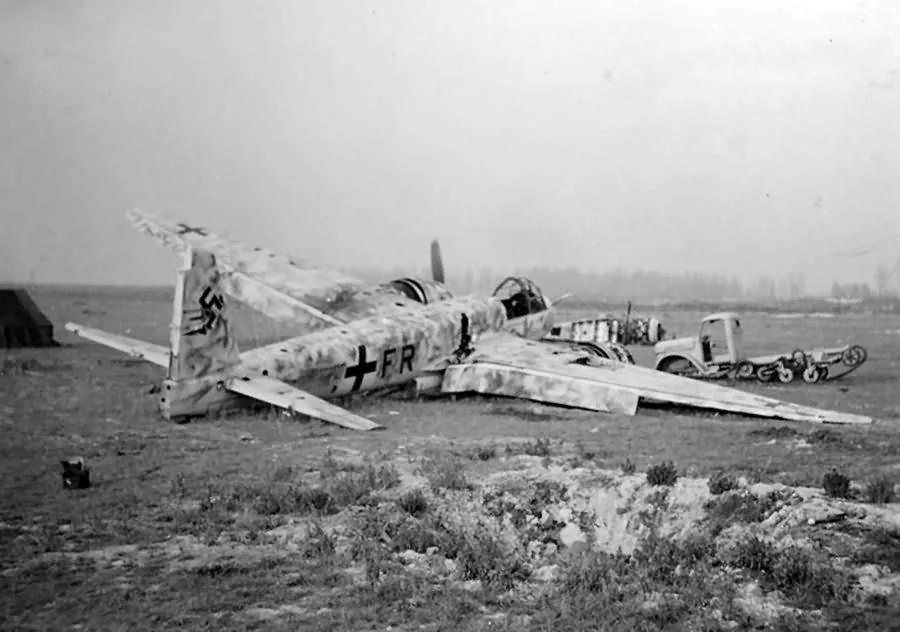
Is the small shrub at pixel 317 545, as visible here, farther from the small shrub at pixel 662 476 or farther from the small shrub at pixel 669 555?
the small shrub at pixel 662 476

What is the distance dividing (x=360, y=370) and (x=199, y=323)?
2.92m

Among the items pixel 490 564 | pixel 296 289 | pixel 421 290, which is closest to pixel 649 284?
pixel 421 290

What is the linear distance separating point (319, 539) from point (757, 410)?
19.8 feet

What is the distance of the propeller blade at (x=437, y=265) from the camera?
584 inches

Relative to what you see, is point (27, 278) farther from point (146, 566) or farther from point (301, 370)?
point (146, 566)

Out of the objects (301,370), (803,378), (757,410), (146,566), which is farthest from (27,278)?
(803,378)

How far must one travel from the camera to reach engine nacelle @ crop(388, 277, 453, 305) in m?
14.2

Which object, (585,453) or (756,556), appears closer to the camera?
(756,556)

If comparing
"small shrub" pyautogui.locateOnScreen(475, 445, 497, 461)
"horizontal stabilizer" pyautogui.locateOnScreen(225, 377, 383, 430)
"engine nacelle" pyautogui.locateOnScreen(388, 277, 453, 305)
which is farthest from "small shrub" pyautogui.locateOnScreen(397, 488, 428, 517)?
"engine nacelle" pyautogui.locateOnScreen(388, 277, 453, 305)

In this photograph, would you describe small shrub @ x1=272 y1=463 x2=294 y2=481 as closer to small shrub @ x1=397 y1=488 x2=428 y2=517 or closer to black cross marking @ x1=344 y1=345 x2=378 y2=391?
small shrub @ x1=397 y1=488 x2=428 y2=517

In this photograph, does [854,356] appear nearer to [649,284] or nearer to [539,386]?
[649,284]

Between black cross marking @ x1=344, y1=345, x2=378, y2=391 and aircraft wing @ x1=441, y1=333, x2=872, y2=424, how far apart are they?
1208 millimetres

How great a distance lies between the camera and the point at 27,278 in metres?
7.92

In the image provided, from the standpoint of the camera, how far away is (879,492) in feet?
17.4
